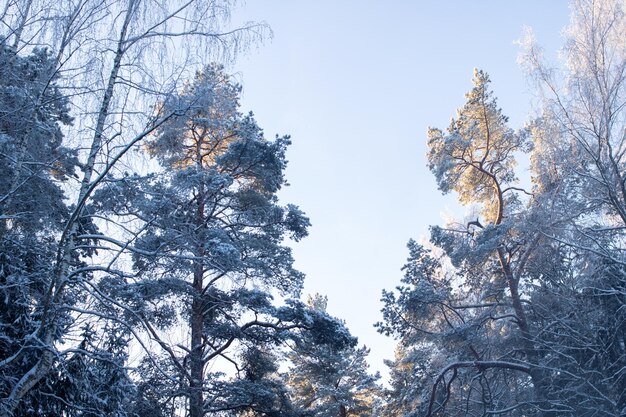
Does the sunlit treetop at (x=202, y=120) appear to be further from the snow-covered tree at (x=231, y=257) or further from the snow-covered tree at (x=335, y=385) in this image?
the snow-covered tree at (x=335, y=385)

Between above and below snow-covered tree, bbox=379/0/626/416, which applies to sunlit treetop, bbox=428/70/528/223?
above

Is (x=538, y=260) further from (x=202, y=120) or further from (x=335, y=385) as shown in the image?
(x=335, y=385)

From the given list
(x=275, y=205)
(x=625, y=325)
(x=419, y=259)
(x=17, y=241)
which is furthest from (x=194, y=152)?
(x=625, y=325)

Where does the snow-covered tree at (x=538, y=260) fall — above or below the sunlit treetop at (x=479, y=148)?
below

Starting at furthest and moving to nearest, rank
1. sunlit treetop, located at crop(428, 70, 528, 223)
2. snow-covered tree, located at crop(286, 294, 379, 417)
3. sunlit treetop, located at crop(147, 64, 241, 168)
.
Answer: snow-covered tree, located at crop(286, 294, 379, 417)
sunlit treetop, located at crop(428, 70, 528, 223)
sunlit treetop, located at crop(147, 64, 241, 168)

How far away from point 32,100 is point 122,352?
8.49 feet

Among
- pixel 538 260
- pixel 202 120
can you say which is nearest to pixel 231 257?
pixel 202 120

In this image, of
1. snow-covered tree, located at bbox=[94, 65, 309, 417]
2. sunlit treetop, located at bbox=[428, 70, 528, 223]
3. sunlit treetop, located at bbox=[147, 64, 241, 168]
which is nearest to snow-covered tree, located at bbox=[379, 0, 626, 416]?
sunlit treetop, located at bbox=[428, 70, 528, 223]

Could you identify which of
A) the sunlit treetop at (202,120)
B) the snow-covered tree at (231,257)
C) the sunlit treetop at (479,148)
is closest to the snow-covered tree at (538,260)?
the sunlit treetop at (479,148)

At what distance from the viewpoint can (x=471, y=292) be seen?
14.2m

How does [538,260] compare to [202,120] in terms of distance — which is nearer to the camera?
[202,120]

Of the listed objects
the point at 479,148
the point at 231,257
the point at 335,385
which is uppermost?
the point at 479,148

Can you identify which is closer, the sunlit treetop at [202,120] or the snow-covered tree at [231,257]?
the sunlit treetop at [202,120]

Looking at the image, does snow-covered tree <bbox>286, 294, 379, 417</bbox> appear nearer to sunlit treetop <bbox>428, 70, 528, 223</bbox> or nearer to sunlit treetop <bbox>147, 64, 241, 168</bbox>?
sunlit treetop <bbox>428, 70, 528, 223</bbox>
